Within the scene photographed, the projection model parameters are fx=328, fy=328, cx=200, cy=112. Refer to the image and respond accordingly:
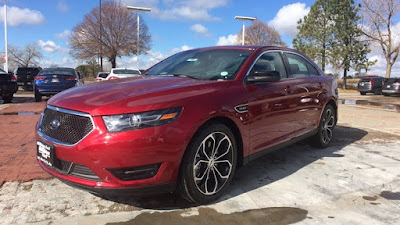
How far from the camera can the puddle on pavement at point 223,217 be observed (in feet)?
9.49

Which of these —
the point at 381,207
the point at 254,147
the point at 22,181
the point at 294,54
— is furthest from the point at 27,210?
the point at 294,54

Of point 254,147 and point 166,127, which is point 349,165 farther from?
point 166,127

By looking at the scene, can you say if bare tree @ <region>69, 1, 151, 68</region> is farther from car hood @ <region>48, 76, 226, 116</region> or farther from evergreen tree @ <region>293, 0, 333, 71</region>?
car hood @ <region>48, 76, 226, 116</region>

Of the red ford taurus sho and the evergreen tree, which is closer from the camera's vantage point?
the red ford taurus sho

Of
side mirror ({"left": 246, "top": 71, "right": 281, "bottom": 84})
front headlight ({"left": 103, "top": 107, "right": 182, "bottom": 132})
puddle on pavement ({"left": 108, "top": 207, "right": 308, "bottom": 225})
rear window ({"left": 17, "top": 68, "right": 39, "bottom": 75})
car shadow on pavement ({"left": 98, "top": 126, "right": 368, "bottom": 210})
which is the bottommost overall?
puddle on pavement ({"left": 108, "top": 207, "right": 308, "bottom": 225})

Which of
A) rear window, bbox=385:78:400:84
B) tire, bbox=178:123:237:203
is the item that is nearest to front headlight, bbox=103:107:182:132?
tire, bbox=178:123:237:203

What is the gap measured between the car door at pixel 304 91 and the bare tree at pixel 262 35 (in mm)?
39542

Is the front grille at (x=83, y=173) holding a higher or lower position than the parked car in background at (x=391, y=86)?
lower

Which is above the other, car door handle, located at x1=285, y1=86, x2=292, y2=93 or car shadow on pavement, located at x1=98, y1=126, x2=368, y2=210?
car door handle, located at x1=285, y1=86, x2=292, y2=93

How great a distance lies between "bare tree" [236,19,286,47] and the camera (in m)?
43.4

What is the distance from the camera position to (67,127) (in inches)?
113

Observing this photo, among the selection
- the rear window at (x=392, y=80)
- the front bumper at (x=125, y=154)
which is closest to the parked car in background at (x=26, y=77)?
the front bumper at (x=125, y=154)

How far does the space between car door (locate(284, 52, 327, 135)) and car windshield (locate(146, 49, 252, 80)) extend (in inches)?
37.3

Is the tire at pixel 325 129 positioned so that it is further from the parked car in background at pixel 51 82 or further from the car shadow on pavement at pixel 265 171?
the parked car in background at pixel 51 82
